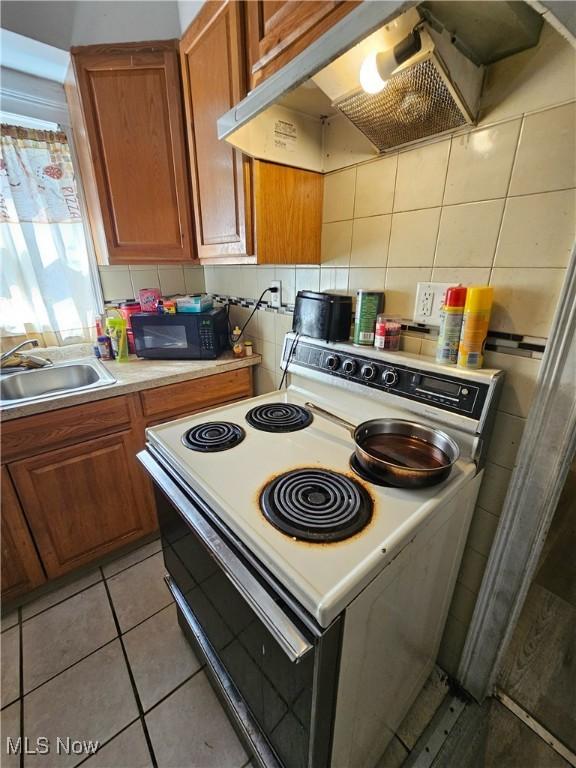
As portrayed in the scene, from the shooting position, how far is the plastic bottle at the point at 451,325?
0.86 metres

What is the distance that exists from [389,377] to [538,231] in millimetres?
493

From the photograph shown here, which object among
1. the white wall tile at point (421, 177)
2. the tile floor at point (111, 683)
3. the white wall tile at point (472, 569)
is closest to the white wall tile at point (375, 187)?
the white wall tile at point (421, 177)

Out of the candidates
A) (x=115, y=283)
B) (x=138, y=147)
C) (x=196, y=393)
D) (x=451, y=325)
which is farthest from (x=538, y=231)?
(x=115, y=283)

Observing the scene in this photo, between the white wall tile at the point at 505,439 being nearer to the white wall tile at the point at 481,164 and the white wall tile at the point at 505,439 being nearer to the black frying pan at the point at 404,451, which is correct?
the black frying pan at the point at 404,451

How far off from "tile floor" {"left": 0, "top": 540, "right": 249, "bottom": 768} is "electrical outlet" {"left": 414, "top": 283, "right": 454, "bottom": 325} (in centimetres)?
141

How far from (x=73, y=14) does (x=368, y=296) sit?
5.39 feet

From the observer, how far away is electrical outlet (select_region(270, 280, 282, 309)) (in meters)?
1.55

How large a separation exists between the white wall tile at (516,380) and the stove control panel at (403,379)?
85mm

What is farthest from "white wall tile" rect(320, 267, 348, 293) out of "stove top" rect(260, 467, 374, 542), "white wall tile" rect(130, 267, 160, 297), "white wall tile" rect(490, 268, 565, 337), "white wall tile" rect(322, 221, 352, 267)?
"white wall tile" rect(130, 267, 160, 297)

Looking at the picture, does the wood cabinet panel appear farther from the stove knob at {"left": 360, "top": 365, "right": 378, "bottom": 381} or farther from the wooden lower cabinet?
the wooden lower cabinet

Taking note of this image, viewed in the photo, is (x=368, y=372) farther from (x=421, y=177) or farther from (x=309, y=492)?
(x=421, y=177)

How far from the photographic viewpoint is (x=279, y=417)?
1117mm

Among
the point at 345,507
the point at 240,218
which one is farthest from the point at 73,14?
the point at 345,507

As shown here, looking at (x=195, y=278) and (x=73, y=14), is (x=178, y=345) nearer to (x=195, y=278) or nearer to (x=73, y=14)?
(x=195, y=278)
